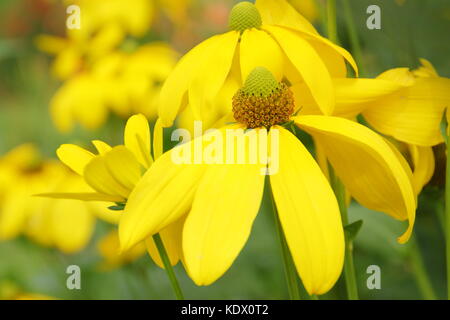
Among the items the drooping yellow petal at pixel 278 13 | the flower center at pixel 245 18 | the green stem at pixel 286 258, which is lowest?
the green stem at pixel 286 258

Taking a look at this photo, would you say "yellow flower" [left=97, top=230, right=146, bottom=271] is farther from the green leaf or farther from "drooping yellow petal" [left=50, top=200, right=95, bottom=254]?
the green leaf

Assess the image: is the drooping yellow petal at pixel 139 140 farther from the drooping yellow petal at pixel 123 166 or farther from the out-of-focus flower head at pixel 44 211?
the out-of-focus flower head at pixel 44 211

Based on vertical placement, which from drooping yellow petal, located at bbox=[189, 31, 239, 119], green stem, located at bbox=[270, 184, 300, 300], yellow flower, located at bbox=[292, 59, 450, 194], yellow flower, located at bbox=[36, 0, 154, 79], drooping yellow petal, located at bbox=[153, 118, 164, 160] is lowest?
green stem, located at bbox=[270, 184, 300, 300]

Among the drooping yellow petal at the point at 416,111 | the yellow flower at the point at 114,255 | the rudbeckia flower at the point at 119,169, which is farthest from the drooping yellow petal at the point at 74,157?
the yellow flower at the point at 114,255

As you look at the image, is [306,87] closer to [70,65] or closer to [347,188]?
[347,188]

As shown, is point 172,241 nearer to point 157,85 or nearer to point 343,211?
point 343,211

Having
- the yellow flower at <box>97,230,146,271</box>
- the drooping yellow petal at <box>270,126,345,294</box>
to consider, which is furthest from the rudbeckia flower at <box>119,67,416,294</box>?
the yellow flower at <box>97,230,146,271</box>
